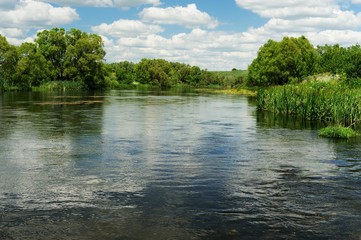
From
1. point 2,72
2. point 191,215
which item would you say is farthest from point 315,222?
point 2,72

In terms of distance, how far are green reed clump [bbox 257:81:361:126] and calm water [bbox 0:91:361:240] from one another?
31.6ft

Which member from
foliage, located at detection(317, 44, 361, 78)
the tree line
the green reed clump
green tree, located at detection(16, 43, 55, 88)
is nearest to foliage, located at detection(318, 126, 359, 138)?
the green reed clump

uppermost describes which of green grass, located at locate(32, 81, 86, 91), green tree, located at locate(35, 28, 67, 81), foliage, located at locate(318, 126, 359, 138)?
green tree, located at locate(35, 28, 67, 81)

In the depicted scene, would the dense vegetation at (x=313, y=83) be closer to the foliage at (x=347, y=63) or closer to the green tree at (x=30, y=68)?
the foliage at (x=347, y=63)

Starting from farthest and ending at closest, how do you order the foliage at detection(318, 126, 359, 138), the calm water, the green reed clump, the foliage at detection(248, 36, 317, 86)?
the foliage at detection(248, 36, 317, 86), the green reed clump, the foliage at detection(318, 126, 359, 138), the calm water

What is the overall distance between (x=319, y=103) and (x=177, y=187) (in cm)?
3077

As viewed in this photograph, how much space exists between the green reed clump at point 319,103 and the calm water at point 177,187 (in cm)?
962

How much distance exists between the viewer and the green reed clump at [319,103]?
3806 cm

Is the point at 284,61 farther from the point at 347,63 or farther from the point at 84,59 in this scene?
the point at 84,59

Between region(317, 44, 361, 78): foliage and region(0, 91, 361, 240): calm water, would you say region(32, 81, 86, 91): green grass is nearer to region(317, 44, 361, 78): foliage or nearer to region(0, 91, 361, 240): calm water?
region(317, 44, 361, 78): foliage

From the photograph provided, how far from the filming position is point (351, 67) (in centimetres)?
7288

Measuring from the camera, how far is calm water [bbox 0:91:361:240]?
38.3 feet

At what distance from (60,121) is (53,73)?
343 ft

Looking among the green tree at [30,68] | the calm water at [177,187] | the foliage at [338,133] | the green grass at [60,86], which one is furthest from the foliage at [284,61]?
the calm water at [177,187]
